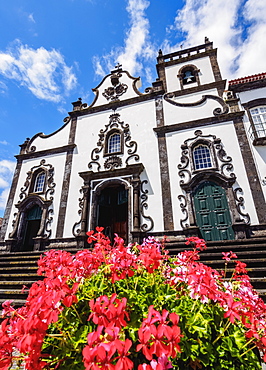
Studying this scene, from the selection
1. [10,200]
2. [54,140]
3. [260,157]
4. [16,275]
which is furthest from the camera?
[54,140]

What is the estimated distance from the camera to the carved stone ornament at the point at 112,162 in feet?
33.7

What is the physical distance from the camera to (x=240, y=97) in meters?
10.2

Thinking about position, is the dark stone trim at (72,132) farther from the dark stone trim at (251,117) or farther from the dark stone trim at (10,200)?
the dark stone trim at (251,117)

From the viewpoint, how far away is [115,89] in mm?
12578

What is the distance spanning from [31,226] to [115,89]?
9984 millimetres

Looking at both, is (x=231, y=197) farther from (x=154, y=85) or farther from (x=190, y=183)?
(x=154, y=85)

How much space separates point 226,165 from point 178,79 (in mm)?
7264

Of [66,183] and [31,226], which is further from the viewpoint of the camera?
[31,226]

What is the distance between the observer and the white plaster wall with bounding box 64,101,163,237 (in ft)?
29.7

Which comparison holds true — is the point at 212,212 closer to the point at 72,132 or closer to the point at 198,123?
the point at 198,123

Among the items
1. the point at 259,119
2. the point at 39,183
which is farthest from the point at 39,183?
the point at 259,119

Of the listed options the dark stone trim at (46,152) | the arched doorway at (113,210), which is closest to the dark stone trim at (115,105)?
the dark stone trim at (46,152)

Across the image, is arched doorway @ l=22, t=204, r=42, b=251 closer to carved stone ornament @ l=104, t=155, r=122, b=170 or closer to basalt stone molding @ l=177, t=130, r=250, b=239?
carved stone ornament @ l=104, t=155, r=122, b=170

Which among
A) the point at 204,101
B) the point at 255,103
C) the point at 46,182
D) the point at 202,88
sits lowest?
the point at 46,182
